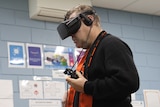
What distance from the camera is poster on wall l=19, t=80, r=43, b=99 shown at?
283 centimetres

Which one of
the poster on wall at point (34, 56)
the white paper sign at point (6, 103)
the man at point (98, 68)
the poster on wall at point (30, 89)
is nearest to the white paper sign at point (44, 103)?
the poster on wall at point (30, 89)

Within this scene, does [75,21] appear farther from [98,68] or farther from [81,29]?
[98,68]

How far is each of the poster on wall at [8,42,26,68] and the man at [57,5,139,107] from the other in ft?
5.02

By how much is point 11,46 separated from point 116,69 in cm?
185

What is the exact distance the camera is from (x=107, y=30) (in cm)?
351

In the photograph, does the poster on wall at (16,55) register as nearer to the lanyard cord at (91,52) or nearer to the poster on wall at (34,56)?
the poster on wall at (34,56)

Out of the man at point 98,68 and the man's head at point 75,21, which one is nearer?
the man at point 98,68

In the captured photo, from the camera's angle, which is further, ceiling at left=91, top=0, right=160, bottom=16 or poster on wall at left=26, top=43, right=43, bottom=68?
ceiling at left=91, top=0, right=160, bottom=16

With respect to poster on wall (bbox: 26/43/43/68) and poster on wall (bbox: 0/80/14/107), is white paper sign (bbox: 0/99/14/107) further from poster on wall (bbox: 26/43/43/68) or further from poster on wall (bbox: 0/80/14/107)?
poster on wall (bbox: 26/43/43/68)

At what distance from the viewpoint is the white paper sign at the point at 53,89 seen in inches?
117

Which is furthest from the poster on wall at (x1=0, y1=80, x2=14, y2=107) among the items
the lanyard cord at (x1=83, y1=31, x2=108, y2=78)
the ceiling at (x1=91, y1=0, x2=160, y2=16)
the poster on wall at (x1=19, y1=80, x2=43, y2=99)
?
the lanyard cord at (x1=83, y1=31, x2=108, y2=78)

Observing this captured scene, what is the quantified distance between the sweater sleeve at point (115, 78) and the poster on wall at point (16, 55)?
1726 mm

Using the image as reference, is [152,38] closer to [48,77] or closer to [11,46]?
[48,77]

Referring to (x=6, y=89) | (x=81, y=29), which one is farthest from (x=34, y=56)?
(x=81, y=29)
